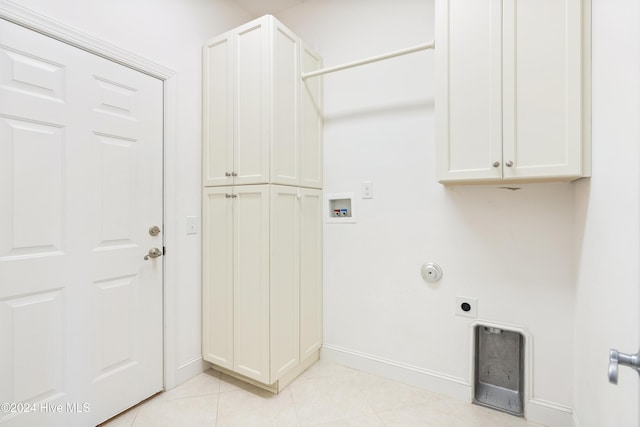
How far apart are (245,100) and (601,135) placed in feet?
5.78

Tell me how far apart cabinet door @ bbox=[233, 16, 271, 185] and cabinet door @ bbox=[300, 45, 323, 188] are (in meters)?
0.32

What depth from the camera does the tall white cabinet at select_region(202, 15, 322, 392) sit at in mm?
1820

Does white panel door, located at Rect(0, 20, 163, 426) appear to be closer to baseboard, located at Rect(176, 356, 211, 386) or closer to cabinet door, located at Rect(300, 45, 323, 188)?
baseboard, located at Rect(176, 356, 211, 386)

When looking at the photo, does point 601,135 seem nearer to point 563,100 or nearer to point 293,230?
point 563,100

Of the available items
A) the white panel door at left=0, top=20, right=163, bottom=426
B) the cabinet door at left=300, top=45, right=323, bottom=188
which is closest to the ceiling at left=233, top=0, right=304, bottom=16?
the cabinet door at left=300, top=45, right=323, bottom=188

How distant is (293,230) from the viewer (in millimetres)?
1998

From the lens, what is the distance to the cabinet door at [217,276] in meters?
1.97

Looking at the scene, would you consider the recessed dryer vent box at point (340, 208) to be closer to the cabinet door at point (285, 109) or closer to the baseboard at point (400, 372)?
the cabinet door at point (285, 109)

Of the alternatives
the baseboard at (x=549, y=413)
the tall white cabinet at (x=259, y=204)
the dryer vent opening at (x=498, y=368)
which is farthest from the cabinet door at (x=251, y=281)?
the baseboard at (x=549, y=413)

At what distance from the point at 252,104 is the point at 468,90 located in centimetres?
121

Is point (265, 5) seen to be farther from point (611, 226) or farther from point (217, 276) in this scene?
point (611, 226)

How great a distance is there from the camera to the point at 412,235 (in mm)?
1968

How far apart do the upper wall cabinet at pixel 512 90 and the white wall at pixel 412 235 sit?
1.07 feet

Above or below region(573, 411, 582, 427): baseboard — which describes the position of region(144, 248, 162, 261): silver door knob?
above
